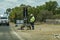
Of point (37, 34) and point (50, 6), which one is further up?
point (37, 34)

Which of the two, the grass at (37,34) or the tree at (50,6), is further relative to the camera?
the tree at (50,6)

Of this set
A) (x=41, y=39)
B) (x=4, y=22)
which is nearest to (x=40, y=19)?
(x=4, y=22)

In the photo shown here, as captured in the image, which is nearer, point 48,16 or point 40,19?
point 40,19

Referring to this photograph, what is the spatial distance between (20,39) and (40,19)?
58.0m

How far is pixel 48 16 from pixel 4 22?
26105mm

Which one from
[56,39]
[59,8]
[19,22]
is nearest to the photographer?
[56,39]

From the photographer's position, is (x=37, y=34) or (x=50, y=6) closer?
(x=37, y=34)

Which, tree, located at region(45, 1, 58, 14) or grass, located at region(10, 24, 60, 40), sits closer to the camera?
grass, located at region(10, 24, 60, 40)

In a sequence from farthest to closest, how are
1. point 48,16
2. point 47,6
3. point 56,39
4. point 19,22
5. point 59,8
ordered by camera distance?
point 59,8, point 47,6, point 48,16, point 19,22, point 56,39

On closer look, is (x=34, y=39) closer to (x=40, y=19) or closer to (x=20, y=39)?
(x=20, y=39)

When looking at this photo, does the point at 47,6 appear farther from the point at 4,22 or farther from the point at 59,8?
the point at 4,22

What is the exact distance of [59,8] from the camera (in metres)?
129

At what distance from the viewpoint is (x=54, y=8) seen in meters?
120

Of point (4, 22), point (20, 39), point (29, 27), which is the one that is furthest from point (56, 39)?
point (4, 22)
